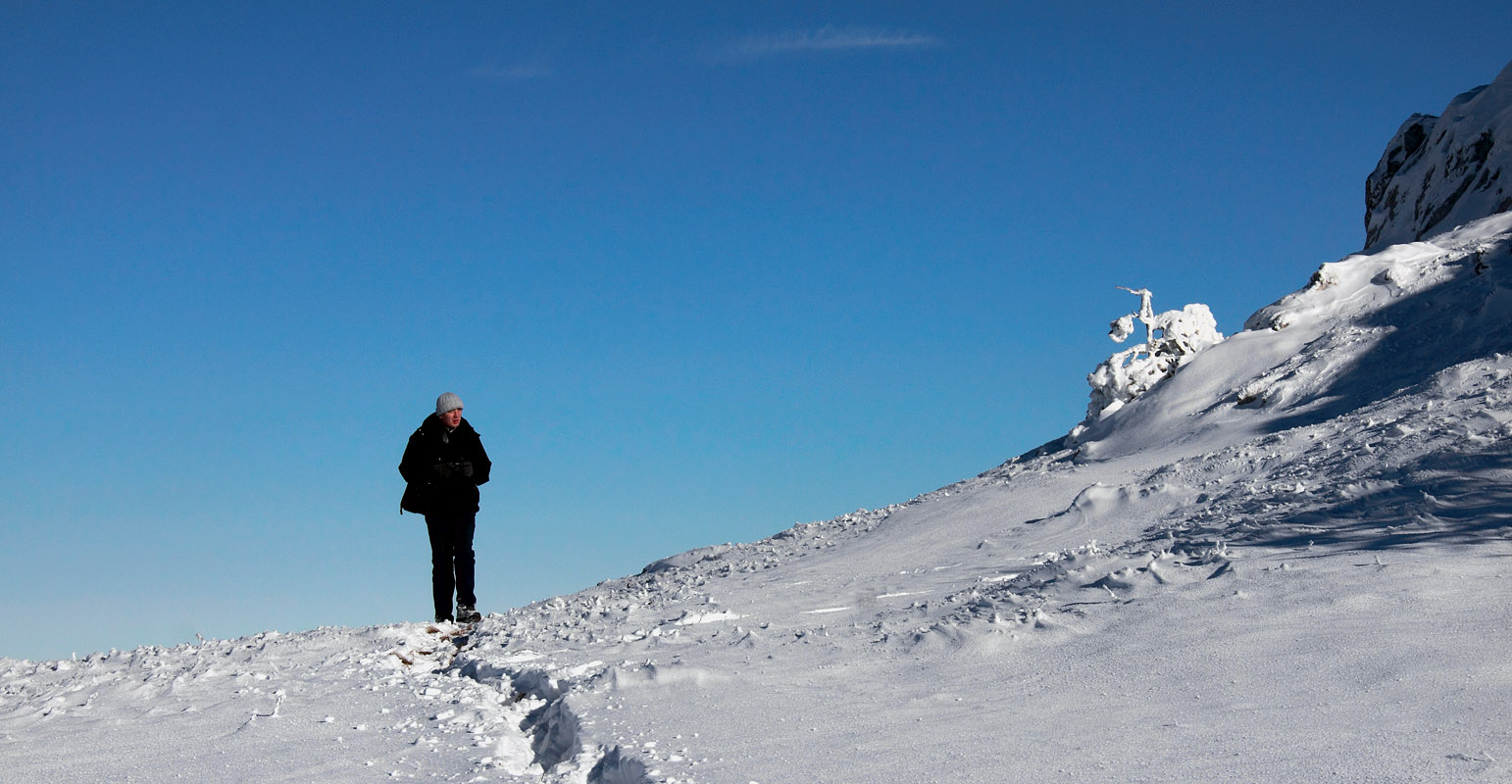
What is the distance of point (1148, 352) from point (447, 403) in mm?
14528

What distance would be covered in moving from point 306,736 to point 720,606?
135 inches

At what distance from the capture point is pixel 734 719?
4789 mm

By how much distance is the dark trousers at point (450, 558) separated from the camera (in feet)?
30.8

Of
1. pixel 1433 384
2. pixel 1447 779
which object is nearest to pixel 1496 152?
pixel 1433 384

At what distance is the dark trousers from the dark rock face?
797 inches

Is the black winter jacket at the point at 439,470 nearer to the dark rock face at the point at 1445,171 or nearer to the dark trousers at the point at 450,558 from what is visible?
the dark trousers at the point at 450,558

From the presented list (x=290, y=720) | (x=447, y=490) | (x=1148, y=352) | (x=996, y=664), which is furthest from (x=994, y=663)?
(x=1148, y=352)

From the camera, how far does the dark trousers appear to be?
30.8ft

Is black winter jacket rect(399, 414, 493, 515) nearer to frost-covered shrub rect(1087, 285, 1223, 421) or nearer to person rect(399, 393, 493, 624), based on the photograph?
person rect(399, 393, 493, 624)

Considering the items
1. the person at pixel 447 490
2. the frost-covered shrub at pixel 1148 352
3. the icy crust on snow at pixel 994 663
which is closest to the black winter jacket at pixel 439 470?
the person at pixel 447 490

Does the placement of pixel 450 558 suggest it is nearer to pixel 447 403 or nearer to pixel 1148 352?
pixel 447 403

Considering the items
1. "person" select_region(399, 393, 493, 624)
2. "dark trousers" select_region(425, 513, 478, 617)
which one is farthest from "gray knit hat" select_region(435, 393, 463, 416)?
"dark trousers" select_region(425, 513, 478, 617)

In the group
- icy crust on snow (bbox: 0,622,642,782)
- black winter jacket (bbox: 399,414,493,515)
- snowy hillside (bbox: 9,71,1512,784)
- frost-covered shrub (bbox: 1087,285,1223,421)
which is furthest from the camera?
frost-covered shrub (bbox: 1087,285,1223,421)

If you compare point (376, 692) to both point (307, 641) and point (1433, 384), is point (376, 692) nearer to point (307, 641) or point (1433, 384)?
point (307, 641)
